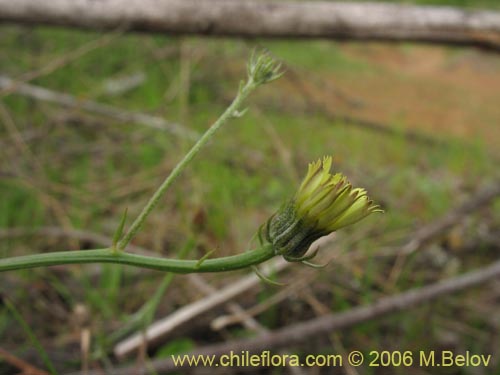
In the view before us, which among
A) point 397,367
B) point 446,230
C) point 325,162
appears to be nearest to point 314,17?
point 446,230

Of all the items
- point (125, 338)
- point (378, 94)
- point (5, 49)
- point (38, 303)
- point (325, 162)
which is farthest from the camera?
point (378, 94)

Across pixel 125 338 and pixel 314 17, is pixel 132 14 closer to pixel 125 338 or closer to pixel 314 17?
pixel 314 17

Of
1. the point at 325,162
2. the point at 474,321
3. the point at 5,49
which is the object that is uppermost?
the point at 5,49

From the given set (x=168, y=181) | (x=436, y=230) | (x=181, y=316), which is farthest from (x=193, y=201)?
(x=168, y=181)

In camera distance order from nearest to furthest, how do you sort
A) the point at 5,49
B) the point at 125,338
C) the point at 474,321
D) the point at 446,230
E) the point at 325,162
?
the point at 325,162 < the point at 125,338 < the point at 474,321 < the point at 446,230 < the point at 5,49

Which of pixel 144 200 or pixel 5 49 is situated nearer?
pixel 144 200

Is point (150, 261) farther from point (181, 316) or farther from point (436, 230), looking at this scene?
point (436, 230)

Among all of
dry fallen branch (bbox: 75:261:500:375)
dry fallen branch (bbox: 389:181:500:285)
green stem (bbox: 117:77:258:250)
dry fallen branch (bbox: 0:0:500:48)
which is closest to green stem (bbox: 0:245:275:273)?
green stem (bbox: 117:77:258:250)
